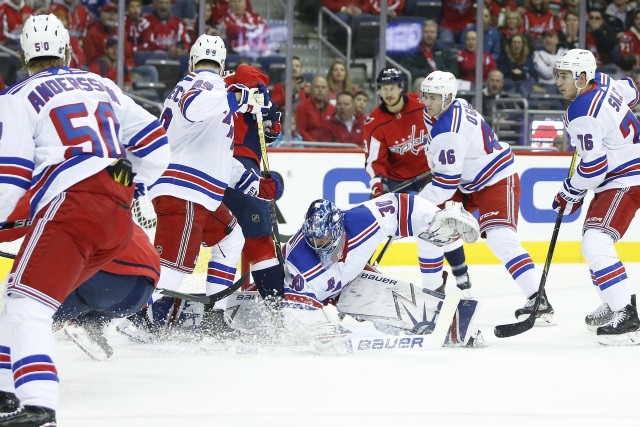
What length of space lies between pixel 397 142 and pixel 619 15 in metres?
3.89

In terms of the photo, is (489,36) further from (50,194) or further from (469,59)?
(50,194)

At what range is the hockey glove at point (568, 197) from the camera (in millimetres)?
4961

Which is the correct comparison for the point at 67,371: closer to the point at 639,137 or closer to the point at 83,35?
the point at 639,137

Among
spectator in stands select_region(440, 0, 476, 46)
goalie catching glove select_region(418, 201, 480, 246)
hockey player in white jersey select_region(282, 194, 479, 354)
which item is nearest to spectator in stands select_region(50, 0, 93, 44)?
spectator in stands select_region(440, 0, 476, 46)

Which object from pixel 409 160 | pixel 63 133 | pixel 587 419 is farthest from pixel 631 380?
pixel 409 160

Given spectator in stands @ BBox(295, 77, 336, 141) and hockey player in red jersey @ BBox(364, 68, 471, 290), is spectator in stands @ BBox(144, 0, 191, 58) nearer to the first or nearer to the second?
spectator in stands @ BBox(295, 77, 336, 141)

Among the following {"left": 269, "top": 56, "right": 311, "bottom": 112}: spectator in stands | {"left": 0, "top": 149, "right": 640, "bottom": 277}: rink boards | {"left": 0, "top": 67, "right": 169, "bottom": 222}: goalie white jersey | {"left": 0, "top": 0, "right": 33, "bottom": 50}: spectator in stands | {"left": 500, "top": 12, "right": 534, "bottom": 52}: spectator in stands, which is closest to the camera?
{"left": 0, "top": 67, "right": 169, "bottom": 222}: goalie white jersey

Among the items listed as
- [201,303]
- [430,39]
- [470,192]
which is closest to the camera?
[201,303]

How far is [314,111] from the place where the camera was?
781 cm

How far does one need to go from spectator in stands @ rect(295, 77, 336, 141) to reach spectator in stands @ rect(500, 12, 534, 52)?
1754mm

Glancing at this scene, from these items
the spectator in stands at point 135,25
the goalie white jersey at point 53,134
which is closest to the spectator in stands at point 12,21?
the spectator in stands at point 135,25

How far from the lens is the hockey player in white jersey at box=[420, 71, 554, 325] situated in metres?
5.22

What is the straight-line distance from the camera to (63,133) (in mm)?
→ 2891

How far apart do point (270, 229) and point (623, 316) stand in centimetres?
147
